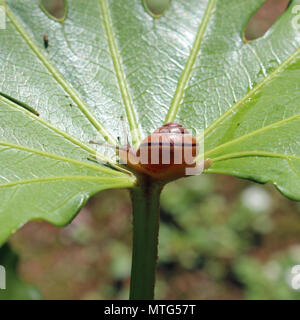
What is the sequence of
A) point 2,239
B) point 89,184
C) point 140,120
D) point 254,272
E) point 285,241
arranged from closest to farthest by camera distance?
1. point 2,239
2. point 89,184
3. point 140,120
4. point 254,272
5. point 285,241

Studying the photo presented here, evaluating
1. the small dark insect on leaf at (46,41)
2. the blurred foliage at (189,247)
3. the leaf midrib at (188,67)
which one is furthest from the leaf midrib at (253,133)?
the blurred foliage at (189,247)


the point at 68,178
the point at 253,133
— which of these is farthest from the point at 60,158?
the point at 253,133

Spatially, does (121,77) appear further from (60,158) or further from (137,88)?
(60,158)

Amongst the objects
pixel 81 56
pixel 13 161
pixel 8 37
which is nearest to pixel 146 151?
pixel 13 161

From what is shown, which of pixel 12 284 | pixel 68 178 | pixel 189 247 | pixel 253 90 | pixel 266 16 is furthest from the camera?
pixel 266 16

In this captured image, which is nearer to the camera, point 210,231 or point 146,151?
point 146,151

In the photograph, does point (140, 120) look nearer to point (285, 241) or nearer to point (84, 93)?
point (84, 93)
